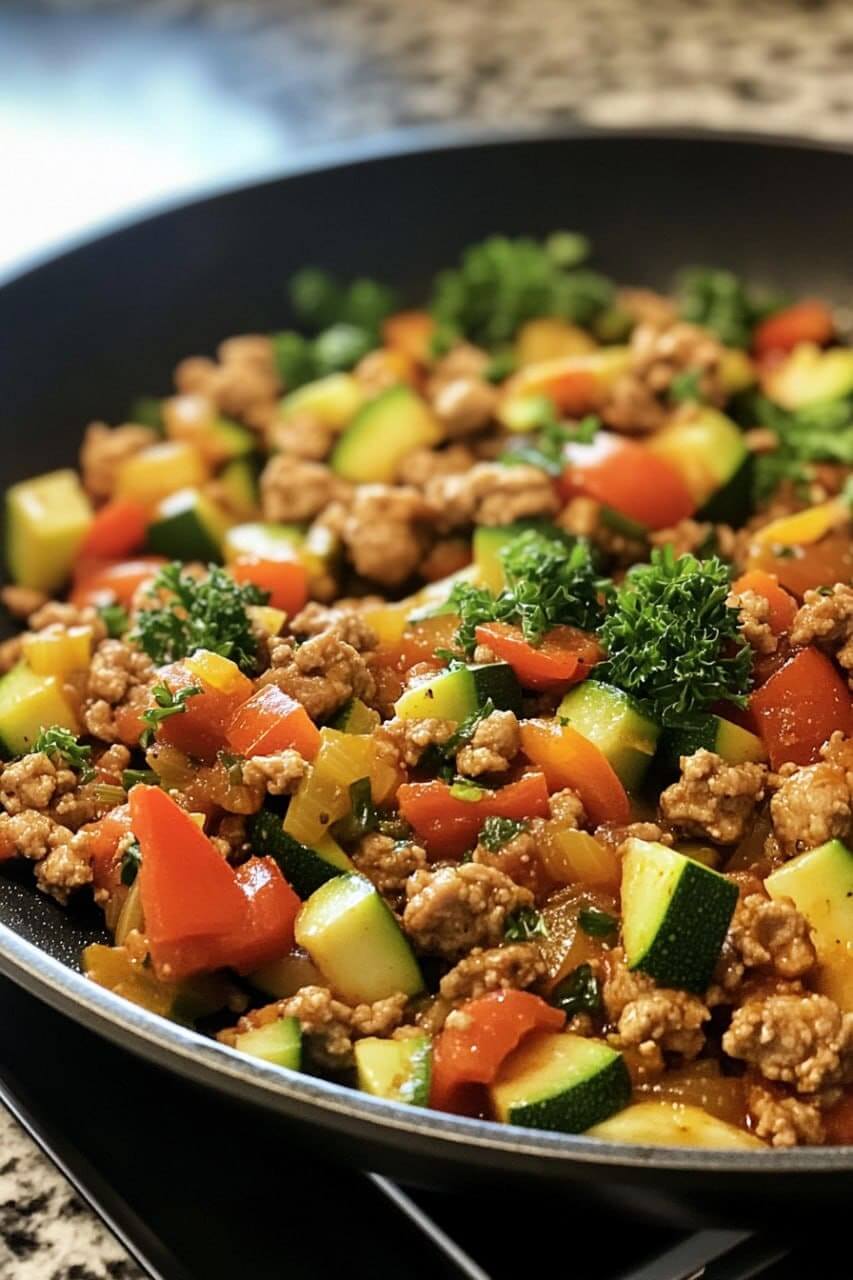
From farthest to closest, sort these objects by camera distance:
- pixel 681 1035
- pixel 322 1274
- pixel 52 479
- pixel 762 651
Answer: pixel 52 479
pixel 762 651
pixel 681 1035
pixel 322 1274

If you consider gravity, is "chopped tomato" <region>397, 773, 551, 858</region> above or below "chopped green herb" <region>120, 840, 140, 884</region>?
above

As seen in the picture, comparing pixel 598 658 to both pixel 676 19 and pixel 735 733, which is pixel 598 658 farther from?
pixel 676 19

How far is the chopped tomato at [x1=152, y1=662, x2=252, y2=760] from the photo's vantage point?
7.84ft

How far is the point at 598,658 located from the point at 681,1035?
0.64 meters

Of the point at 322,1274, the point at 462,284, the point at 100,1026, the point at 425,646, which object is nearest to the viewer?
the point at 100,1026

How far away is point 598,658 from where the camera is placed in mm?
2410

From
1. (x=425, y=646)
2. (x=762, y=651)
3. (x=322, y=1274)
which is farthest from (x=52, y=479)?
(x=322, y=1274)

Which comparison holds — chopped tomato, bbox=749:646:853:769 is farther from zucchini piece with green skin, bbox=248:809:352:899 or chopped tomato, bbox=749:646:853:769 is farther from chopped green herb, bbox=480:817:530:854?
zucchini piece with green skin, bbox=248:809:352:899

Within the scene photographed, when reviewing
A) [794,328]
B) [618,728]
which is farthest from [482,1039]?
[794,328]

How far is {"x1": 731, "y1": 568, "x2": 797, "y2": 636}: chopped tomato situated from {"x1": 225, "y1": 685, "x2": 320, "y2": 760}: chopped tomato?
795 mm

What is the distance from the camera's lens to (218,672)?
2.42m

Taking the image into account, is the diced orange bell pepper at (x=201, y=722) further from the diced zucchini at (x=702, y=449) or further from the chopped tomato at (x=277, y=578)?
the diced zucchini at (x=702, y=449)

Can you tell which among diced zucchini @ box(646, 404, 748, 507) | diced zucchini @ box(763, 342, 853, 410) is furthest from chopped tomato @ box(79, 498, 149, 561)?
diced zucchini @ box(763, 342, 853, 410)

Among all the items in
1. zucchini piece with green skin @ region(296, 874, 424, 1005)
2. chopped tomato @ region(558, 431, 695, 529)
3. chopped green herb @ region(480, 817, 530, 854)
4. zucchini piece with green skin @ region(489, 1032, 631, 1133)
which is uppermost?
chopped tomato @ region(558, 431, 695, 529)
